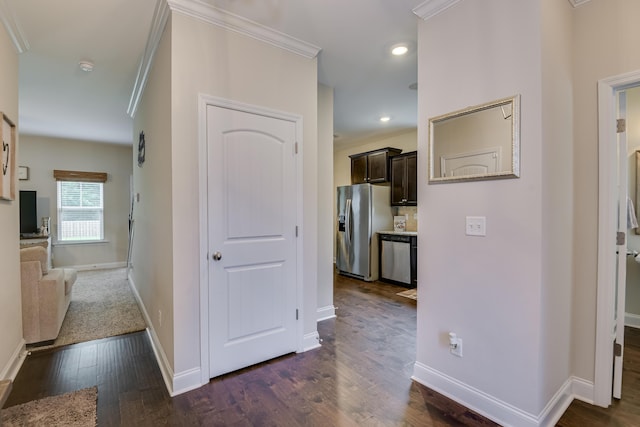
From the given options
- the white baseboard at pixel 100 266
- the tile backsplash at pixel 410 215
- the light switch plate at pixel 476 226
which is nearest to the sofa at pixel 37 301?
the light switch plate at pixel 476 226

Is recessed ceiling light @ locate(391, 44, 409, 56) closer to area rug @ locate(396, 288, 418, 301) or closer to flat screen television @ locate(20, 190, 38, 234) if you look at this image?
area rug @ locate(396, 288, 418, 301)

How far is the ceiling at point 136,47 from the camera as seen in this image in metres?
2.24

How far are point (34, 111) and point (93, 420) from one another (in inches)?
184

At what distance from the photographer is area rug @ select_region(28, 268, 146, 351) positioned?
3141 millimetres

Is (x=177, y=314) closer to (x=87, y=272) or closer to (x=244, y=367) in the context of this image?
(x=244, y=367)

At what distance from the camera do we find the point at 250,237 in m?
2.48

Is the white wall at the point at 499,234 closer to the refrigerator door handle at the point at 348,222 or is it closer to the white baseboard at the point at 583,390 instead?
the white baseboard at the point at 583,390

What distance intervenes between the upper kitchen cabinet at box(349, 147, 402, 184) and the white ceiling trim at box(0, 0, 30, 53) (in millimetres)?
4698

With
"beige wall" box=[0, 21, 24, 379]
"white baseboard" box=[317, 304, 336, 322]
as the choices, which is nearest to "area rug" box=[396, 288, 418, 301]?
"white baseboard" box=[317, 304, 336, 322]

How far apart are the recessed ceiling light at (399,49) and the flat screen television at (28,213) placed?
6.60 m

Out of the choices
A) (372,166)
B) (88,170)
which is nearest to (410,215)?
(372,166)

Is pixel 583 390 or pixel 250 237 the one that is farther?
pixel 250 237

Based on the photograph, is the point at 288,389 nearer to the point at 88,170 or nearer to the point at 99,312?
the point at 99,312

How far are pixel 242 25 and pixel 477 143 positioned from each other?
6.25ft
